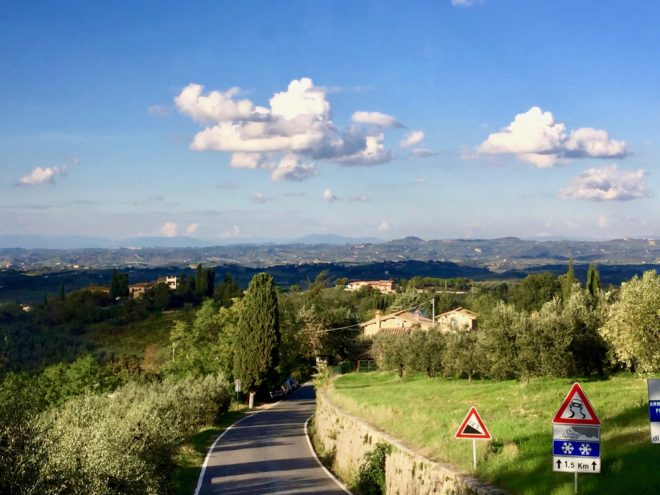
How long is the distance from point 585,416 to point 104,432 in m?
8.51

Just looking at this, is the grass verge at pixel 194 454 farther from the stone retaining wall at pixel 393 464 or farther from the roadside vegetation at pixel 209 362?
the stone retaining wall at pixel 393 464

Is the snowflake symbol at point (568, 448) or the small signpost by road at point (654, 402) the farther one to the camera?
the snowflake symbol at point (568, 448)

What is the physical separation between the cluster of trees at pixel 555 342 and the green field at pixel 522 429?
1.27m

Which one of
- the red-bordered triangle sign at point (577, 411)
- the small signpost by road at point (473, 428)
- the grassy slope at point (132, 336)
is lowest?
the grassy slope at point (132, 336)

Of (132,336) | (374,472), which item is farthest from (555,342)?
(132,336)

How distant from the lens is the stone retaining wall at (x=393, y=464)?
14560 millimetres

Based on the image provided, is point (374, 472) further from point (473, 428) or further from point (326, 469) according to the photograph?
point (473, 428)

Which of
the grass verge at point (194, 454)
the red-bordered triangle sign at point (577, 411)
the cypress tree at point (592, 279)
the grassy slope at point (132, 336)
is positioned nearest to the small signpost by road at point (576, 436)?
the red-bordered triangle sign at point (577, 411)

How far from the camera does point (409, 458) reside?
680 inches

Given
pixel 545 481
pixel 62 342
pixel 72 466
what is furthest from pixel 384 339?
pixel 62 342

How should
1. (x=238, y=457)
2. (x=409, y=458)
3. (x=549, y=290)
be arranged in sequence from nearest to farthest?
(x=409, y=458) → (x=238, y=457) → (x=549, y=290)

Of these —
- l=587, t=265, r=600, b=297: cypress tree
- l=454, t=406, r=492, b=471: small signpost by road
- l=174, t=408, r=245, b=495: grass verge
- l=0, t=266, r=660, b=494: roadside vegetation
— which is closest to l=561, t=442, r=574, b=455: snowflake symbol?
l=0, t=266, r=660, b=494: roadside vegetation

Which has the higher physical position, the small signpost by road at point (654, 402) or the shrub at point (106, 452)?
the small signpost by road at point (654, 402)

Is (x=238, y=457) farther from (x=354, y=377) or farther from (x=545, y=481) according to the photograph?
(x=354, y=377)
